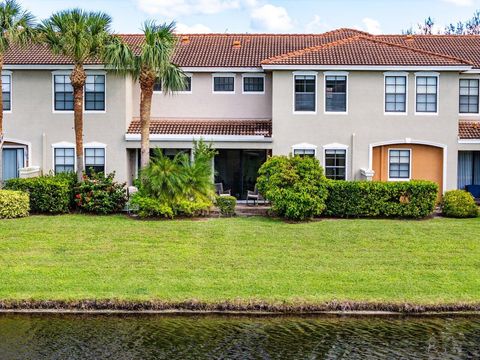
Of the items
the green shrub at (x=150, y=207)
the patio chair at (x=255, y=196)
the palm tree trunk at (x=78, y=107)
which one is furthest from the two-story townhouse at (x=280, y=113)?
the green shrub at (x=150, y=207)

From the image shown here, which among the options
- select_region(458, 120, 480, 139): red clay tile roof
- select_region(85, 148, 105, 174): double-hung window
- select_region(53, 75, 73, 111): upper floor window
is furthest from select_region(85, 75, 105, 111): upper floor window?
select_region(458, 120, 480, 139): red clay tile roof

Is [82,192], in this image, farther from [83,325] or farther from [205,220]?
[83,325]

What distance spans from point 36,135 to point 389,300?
19.1 metres

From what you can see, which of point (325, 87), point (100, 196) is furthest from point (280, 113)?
point (100, 196)

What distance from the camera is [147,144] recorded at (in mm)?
30297

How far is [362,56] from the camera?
32219 millimetres

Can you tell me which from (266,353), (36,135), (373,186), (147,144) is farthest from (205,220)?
(266,353)

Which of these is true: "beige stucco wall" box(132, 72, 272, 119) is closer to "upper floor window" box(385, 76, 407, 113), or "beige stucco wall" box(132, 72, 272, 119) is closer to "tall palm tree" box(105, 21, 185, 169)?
"tall palm tree" box(105, 21, 185, 169)

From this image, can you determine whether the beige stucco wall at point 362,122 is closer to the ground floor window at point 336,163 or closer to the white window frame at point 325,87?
the white window frame at point 325,87

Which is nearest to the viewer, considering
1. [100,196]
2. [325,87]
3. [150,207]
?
[150,207]

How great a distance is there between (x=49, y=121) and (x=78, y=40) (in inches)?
198

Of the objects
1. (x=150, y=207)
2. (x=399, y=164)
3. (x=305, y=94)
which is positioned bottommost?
(x=150, y=207)

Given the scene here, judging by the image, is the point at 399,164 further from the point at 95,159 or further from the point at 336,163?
the point at 95,159

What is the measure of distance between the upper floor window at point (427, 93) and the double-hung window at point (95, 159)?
13306 millimetres
